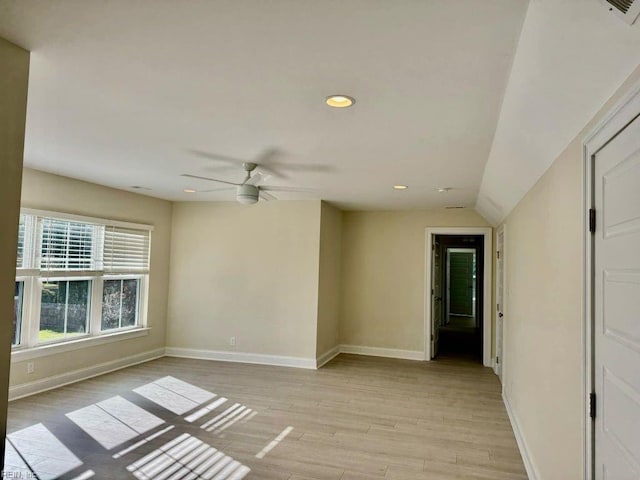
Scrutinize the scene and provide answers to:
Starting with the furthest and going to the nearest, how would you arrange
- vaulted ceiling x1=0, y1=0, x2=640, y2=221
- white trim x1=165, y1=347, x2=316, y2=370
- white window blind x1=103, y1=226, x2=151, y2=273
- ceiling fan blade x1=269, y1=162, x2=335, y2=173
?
white trim x1=165, y1=347, x2=316, y2=370, white window blind x1=103, y1=226, x2=151, y2=273, ceiling fan blade x1=269, y1=162, x2=335, y2=173, vaulted ceiling x1=0, y1=0, x2=640, y2=221

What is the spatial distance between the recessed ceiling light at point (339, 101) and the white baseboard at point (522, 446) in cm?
263

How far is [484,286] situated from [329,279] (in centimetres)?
241

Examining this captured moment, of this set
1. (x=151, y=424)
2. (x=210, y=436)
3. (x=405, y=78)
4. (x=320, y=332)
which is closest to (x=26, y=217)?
(x=151, y=424)

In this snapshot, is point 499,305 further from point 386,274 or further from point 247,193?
point 247,193

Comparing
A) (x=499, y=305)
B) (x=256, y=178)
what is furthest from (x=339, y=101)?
(x=499, y=305)

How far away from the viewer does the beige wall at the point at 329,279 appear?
6.34m

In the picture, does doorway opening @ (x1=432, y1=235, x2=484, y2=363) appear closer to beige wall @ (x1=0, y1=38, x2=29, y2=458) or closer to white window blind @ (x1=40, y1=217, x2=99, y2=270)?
white window blind @ (x1=40, y1=217, x2=99, y2=270)

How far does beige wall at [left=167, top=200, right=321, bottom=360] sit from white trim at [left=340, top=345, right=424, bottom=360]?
127 centimetres

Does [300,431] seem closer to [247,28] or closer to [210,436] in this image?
[210,436]

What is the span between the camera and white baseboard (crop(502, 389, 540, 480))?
2978 millimetres

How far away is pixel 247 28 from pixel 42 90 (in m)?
1.48

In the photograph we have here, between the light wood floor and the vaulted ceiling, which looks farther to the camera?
the light wood floor

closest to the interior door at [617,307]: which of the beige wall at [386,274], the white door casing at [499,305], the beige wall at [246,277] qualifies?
the white door casing at [499,305]

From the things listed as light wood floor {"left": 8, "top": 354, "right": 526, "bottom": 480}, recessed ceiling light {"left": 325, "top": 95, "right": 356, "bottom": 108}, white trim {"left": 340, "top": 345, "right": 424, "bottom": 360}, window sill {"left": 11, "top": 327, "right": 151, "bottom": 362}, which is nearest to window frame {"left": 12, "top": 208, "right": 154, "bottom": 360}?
window sill {"left": 11, "top": 327, "right": 151, "bottom": 362}
